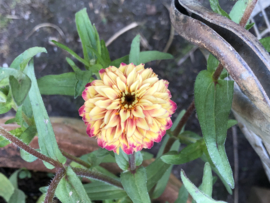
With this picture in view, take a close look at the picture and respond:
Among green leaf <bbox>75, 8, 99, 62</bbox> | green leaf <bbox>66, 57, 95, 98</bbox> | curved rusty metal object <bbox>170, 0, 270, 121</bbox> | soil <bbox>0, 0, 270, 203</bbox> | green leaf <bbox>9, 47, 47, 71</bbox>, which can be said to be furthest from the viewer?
soil <bbox>0, 0, 270, 203</bbox>

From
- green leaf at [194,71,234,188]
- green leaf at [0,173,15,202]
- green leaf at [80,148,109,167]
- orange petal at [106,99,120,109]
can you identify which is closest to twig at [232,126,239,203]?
green leaf at [194,71,234,188]

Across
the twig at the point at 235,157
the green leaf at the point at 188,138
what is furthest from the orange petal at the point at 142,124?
the twig at the point at 235,157

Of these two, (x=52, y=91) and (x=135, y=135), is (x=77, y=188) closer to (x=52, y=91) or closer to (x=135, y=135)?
(x=135, y=135)

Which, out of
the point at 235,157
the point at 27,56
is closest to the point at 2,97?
the point at 27,56

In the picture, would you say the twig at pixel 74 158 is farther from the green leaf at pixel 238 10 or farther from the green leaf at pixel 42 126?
the green leaf at pixel 238 10

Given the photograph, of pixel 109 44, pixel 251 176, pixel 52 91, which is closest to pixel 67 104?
pixel 109 44

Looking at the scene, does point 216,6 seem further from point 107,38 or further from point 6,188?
point 6,188

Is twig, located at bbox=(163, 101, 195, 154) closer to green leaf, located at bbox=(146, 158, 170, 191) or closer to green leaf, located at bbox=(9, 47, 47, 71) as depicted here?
green leaf, located at bbox=(146, 158, 170, 191)
